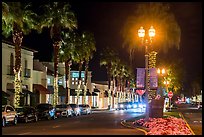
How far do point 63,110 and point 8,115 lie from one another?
17474 mm

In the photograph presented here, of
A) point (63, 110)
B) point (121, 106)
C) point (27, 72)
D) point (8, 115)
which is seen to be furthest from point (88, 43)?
point (8, 115)

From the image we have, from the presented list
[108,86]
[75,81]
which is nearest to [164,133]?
[75,81]

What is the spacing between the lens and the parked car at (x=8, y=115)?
34.5 m

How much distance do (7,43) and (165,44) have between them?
1813cm

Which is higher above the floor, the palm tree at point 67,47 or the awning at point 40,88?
the palm tree at point 67,47

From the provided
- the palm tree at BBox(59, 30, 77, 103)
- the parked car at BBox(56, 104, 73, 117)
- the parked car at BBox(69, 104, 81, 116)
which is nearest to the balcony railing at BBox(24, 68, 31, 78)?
the palm tree at BBox(59, 30, 77, 103)

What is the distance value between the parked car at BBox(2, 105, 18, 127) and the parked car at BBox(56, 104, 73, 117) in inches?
571

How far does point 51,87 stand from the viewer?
76.2m

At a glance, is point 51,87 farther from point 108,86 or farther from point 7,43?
point 108,86

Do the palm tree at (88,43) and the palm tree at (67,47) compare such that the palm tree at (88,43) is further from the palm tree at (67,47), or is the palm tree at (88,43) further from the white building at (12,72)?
the white building at (12,72)

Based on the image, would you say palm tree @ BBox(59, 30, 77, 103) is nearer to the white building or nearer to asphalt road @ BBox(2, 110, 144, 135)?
the white building

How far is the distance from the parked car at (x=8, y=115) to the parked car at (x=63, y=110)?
47.6ft

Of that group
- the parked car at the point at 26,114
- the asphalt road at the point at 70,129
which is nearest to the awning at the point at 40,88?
the parked car at the point at 26,114

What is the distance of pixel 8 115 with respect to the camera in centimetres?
3541
